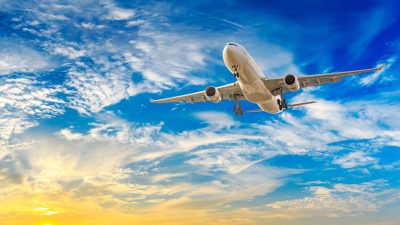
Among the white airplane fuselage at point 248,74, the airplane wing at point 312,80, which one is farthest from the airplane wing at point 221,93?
the airplane wing at point 312,80

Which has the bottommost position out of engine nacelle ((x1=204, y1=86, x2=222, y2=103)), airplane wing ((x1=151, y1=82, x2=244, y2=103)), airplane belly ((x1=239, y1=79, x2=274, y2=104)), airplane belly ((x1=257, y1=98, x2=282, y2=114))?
airplane belly ((x1=239, y1=79, x2=274, y2=104))

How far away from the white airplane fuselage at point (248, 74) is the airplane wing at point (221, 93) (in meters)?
3.17

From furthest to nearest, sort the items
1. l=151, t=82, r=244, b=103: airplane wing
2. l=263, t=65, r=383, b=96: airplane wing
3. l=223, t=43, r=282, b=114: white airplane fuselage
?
l=151, t=82, r=244, b=103: airplane wing, l=263, t=65, r=383, b=96: airplane wing, l=223, t=43, r=282, b=114: white airplane fuselage

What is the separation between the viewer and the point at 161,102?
193 ft

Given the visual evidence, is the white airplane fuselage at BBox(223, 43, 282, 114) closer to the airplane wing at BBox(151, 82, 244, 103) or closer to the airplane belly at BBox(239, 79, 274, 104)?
the airplane belly at BBox(239, 79, 274, 104)

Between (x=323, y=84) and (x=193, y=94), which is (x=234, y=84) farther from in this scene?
(x=323, y=84)

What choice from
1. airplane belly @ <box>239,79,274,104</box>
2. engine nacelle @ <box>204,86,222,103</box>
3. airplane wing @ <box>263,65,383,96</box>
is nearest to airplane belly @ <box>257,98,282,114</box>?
airplane belly @ <box>239,79,274,104</box>

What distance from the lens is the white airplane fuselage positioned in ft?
137

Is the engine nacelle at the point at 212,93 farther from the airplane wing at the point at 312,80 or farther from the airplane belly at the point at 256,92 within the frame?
the airplane wing at the point at 312,80

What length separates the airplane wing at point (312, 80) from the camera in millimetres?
47844

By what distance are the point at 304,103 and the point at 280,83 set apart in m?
9.17

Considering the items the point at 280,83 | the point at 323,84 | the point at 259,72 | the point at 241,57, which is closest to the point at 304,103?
the point at 323,84

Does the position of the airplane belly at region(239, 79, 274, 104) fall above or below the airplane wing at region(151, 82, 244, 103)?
below

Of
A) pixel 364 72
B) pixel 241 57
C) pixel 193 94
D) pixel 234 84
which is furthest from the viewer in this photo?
pixel 193 94
